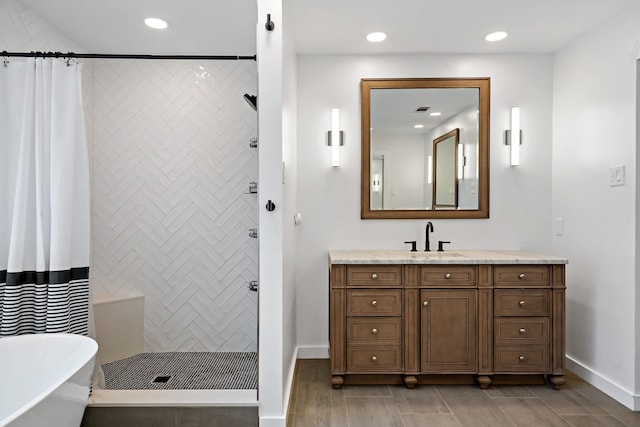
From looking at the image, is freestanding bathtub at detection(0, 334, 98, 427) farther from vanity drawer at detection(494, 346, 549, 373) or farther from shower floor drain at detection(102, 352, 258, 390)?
vanity drawer at detection(494, 346, 549, 373)

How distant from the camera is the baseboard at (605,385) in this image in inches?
93.4

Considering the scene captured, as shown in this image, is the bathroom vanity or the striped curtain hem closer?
the striped curtain hem

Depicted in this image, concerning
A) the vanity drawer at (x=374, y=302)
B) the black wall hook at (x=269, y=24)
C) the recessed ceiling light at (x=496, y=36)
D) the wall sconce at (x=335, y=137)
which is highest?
the recessed ceiling light at (x=496, y=36)

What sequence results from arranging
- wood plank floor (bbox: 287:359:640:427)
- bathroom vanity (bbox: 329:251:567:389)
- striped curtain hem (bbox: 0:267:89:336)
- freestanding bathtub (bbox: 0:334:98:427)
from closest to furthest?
freestanding bathtub (bbox: 0:334:98:427), striped curtain hem (bbox: 0:267:89:336), wood plank floor (bbox: 287:359:640:427), bathroom vanity (bbox: 329:251:567:389)

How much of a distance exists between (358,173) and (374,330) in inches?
50.0

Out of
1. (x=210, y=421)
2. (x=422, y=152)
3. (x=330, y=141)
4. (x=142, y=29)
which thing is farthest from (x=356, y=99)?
(x=210, y=421)

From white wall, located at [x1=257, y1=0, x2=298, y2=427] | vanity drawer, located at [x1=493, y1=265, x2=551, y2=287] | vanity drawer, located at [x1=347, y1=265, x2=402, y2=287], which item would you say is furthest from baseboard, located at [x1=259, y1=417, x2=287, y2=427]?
vanity drawer, located at [x1=493, y1=265, x2=551, y2=287]

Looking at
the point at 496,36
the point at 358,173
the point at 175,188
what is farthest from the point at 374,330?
the point at 496,36

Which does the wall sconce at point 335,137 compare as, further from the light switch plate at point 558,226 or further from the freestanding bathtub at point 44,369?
the freestanding bathtub at point 44,369

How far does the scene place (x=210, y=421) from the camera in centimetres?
205

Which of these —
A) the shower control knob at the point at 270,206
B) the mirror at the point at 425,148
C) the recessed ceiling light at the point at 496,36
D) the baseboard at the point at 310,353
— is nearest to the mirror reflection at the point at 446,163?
the mirror at the point at 425,148

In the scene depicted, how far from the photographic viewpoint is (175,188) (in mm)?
3193

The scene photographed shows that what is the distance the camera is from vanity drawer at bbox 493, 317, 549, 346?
2.64 meters

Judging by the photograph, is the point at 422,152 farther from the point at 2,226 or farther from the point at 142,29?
the point at 2,226
